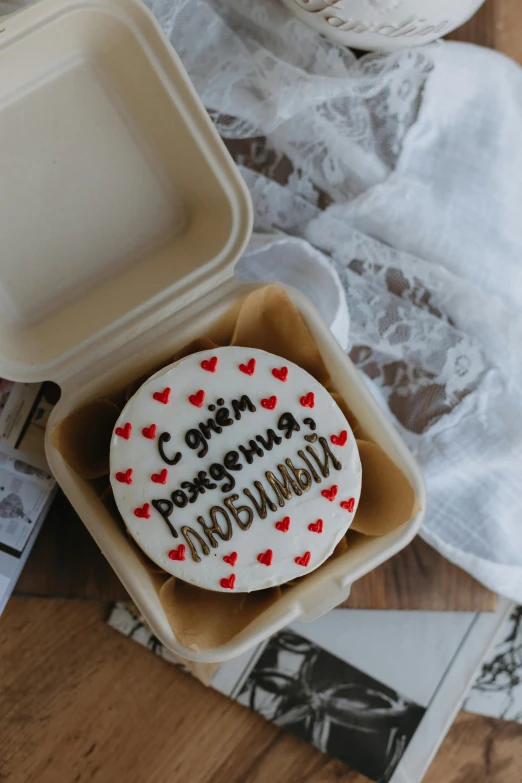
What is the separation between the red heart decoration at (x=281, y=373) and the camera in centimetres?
54

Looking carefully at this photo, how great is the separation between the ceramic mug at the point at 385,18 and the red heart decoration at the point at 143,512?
0.41 metres

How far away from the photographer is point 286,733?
2.49 feet

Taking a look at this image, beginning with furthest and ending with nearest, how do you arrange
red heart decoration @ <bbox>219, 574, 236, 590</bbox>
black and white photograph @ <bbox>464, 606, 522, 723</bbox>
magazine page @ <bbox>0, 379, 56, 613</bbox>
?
black and white photograph @ <bbox>464, 606, 522, 723</bbox>
magazine page @ <bbox>0, 379, 56, 613</bbox>
red heart decoration @ <bbox>219, 574, 236, 590</bbox>

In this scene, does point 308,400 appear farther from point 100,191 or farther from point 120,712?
point 120,712

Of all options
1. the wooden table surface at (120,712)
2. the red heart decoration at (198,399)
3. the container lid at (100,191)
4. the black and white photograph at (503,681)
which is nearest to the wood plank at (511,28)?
the wooden table surface at (120,712)

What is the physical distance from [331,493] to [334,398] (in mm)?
77

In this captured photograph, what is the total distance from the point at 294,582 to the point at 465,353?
290mm

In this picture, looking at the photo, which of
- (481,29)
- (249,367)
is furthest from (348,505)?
(481,29)

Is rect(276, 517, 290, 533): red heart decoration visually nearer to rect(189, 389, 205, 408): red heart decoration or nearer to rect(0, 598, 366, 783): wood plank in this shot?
rect(189, 389, 205, 408): red heart decoration

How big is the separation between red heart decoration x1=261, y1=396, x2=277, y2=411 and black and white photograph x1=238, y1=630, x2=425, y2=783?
0.32 metres

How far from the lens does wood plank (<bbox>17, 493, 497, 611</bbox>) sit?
2.27 feet

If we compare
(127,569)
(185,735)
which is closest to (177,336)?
(127,569)

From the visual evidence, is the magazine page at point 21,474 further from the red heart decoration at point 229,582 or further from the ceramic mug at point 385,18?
the ceramic mug at point 385,18

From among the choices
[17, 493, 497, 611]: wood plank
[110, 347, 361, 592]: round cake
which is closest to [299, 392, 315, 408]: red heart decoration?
[110, 347, 361, 592]: round cake
